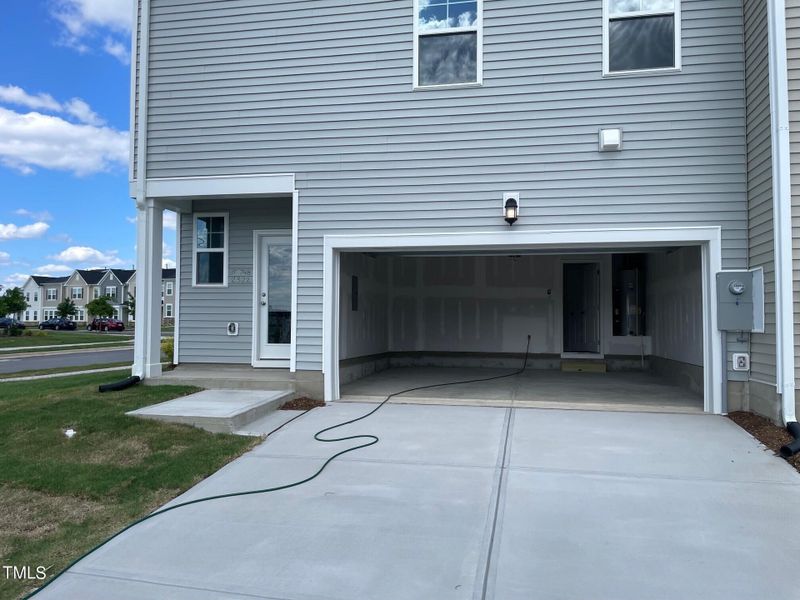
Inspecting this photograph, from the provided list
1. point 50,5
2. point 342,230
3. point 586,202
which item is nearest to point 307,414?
point 342,230

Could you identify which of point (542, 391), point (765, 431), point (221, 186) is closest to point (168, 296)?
point (221, 186)

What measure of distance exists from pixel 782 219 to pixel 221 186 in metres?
6.51

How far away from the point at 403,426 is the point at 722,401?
3.60 meters

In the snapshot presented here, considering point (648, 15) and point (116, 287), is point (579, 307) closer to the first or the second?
point (648, 15)

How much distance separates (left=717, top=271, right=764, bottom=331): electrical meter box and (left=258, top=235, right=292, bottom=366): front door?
5.75 m

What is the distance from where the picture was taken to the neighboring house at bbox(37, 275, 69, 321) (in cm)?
7406

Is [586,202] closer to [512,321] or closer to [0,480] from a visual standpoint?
[512,321]

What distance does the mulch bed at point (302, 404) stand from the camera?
7.05m

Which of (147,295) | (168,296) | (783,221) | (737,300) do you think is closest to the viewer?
(783,221)

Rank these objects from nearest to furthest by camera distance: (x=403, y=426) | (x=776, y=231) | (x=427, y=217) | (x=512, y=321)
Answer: (x=776, y=231), (x=403, y=426), (x=427, y=217), (x=512, y=321)

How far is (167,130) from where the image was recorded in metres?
7.95

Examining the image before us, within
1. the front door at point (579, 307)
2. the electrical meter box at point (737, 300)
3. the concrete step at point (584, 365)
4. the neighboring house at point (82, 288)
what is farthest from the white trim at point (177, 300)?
the neighboring house at point (82, 288)

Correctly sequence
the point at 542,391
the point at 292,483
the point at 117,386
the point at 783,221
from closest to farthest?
the point at 292,483, the point at 783,221, the point at 117,386, the point at 542,391

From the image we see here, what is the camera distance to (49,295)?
74.6 metres
